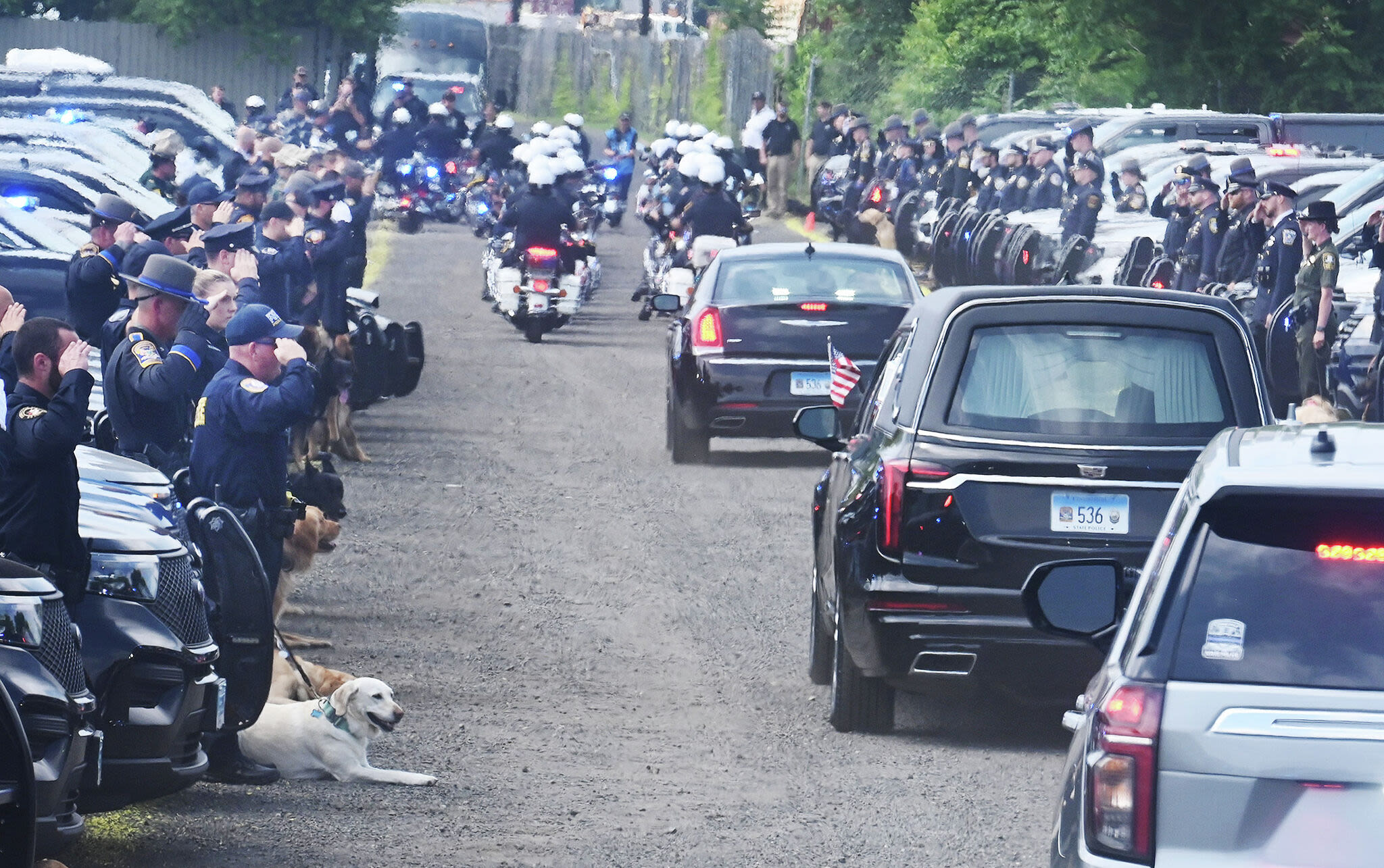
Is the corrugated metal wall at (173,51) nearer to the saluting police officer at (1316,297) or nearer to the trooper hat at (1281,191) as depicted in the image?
the trooper hat at (1281,191)

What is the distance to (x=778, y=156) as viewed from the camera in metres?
40.5

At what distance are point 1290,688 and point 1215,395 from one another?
4.56m

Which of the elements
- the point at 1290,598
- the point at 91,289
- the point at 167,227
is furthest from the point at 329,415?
the point at 1290,598

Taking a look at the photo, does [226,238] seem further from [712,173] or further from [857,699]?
[712,173]

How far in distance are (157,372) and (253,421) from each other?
0.43 meters

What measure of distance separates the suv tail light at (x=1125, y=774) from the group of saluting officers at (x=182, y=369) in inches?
Result: 144

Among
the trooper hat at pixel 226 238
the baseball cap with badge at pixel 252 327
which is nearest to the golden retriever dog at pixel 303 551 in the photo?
the baseball cap with badge at pixel 252 327

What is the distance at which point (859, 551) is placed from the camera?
28.7 ft

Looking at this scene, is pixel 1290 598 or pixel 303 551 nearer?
pixel 1290 598

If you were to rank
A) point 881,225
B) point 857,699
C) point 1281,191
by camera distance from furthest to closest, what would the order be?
point 881,225
point 1281,191
point 857,699

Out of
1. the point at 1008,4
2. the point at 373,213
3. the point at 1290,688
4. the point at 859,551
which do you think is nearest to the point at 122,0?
the point at 373,213

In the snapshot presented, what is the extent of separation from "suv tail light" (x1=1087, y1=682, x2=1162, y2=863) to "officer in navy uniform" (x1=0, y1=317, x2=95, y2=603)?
12.0ft

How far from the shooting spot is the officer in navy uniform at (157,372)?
9766 millimetres

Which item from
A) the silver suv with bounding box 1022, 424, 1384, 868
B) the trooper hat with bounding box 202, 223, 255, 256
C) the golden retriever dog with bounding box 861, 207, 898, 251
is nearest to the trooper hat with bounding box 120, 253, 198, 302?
the trooper hat with bounding box 202, 223, 255, 256
